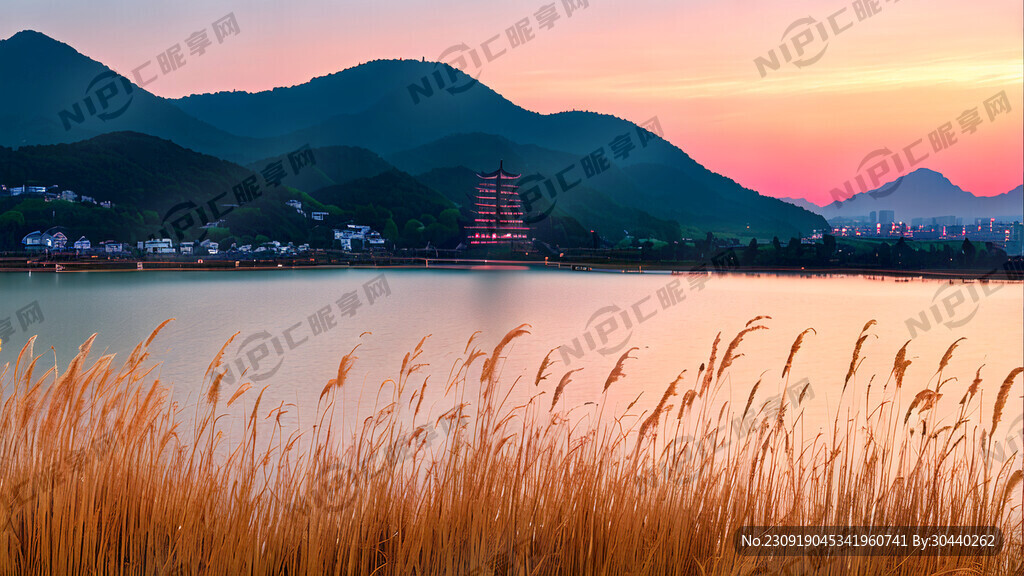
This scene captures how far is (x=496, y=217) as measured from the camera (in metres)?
178

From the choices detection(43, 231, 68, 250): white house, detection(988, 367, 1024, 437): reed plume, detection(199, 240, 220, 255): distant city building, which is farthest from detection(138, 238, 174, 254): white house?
detection(988, 367, 1024, 437): reed plume

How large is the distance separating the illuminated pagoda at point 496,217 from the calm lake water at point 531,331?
303 ft

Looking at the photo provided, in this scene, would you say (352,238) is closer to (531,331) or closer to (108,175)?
(108,175)

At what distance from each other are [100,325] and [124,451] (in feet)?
139

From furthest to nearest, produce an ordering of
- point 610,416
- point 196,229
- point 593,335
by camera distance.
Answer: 1. point 196,229
2. point 593,335
3. point 610,416

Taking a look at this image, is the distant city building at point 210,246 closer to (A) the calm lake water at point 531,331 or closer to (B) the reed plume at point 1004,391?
(A) the calm lake water at point 531,331

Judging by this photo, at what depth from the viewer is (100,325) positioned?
4178 centimetres

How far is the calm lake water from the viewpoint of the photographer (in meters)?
22.4

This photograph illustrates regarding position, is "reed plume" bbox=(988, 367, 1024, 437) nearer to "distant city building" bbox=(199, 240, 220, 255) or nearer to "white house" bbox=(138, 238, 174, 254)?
"white house" bbox=(138, 238, 174, 254)

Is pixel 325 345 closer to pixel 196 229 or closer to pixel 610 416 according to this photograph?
pixel 610 416

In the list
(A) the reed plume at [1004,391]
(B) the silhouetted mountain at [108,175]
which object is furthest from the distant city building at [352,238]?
(A) the reed plume at [1004,391]

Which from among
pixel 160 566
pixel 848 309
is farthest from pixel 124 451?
pixel 848 309

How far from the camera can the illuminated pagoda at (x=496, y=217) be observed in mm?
177750

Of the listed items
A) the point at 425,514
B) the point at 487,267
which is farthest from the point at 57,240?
the point at 425,514
